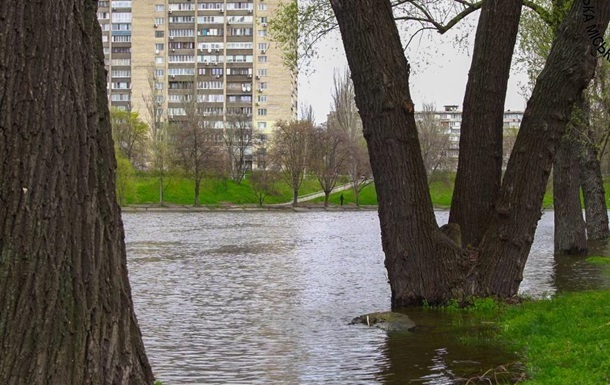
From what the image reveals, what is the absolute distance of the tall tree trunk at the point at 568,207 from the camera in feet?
69.9

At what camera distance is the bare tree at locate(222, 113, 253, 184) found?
9300cm

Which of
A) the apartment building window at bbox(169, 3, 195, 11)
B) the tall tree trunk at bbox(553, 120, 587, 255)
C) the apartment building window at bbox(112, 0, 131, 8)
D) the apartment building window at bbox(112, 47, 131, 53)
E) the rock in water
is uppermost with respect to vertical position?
the apartment building window at bbox(112, 0, 131, 8)

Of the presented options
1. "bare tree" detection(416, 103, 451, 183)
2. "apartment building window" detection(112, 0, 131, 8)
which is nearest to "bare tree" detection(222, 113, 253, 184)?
"bare tree" detection(416, 103, 451, 183)

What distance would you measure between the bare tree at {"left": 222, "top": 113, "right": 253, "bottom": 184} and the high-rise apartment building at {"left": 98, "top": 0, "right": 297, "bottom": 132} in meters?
22.8

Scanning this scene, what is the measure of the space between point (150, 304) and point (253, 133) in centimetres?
8973

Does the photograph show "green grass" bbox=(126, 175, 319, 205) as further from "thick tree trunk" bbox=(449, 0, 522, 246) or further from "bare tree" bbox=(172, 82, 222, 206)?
"thick tree trunk" bbox=(449, 0, 522, 246)

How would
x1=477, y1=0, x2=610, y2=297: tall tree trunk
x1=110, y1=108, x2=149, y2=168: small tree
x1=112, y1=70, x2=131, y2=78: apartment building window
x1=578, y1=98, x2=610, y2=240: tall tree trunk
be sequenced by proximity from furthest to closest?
x1=112, y1=70, x2=131, y2=78: apartment building window < x1=110, y1=108, x2=149, y2=168: small tree < x1=578, y1=98, x2=610, y2=240: tall tree trunk < x1=477, y1=0, x2=610, y2=297: tall tree trunk

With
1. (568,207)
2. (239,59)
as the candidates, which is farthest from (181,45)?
(568,207)

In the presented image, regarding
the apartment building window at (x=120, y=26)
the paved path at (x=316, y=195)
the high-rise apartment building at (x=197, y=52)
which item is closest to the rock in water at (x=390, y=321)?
the paved path at (x=316, y=195)

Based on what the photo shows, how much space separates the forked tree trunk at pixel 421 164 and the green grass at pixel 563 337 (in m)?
0.91

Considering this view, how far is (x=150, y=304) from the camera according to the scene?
13508 mm

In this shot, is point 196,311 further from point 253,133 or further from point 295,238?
point 253,133

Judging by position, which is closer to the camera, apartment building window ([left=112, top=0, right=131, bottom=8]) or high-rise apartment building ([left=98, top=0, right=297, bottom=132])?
high-rise apartment building ([left=98, top=0, right=297, bottom=132])

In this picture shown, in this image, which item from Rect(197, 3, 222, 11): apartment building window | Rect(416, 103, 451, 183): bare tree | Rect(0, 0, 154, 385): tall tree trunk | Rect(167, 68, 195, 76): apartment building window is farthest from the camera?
Rect(167, 68, 195, 76): apartment building window
